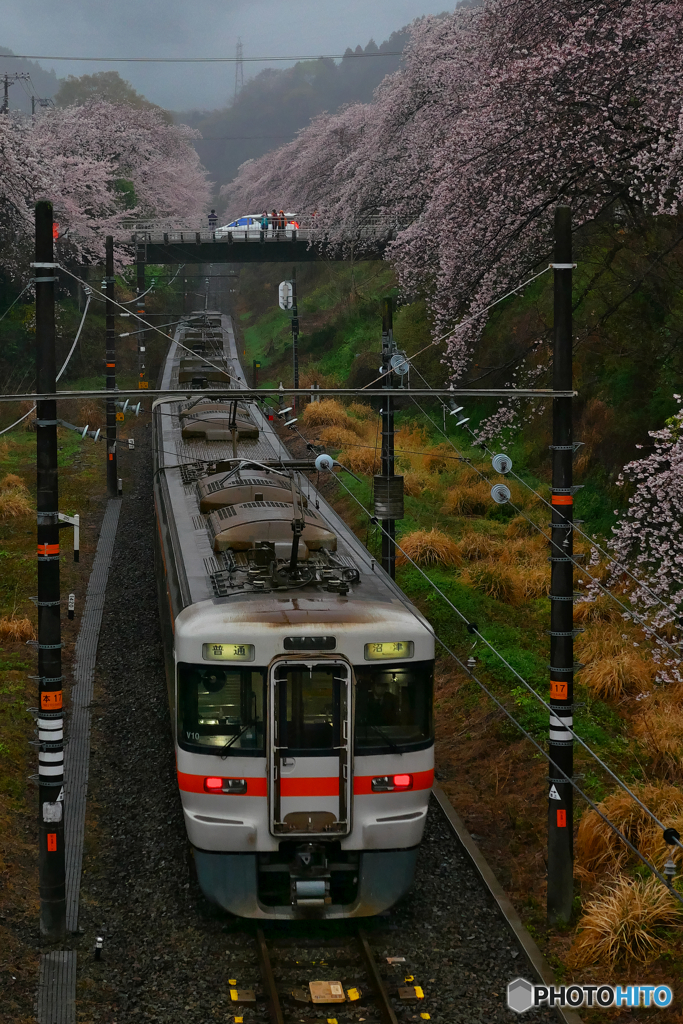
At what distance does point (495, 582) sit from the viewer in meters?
16.6

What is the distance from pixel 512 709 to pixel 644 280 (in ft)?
26.7

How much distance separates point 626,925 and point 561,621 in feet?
7.84

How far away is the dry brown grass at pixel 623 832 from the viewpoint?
31.2 ft

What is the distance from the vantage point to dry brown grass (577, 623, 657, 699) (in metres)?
13.0

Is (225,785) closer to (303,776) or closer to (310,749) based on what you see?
(303,776)

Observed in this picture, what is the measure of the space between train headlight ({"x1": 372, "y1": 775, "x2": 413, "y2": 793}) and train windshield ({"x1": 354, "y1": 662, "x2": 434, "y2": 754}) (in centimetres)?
21

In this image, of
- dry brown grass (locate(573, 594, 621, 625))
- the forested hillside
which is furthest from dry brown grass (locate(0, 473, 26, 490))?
the forested hillside

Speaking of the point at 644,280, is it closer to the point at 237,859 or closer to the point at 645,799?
the point at 645,799

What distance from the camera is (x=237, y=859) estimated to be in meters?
8.50

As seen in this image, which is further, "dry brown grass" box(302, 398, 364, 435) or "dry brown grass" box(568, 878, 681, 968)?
"dry brown grass" box(302, 398, 364, 435)

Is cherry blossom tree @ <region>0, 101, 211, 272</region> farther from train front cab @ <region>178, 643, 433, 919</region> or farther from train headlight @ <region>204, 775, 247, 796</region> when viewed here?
train headlight @ <region>204, 775, 247, 796</region>

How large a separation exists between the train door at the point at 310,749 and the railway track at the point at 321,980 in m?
0.96

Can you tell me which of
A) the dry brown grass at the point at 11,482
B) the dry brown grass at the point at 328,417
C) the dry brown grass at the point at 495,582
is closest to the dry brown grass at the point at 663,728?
the dry brown grass at the point at 495,582

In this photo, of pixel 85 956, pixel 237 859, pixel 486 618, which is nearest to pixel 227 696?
pixel 237 859
